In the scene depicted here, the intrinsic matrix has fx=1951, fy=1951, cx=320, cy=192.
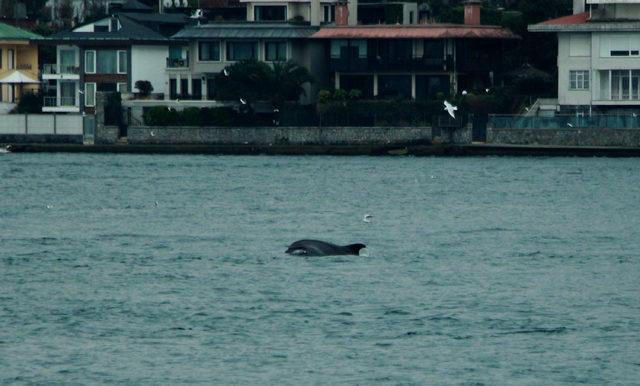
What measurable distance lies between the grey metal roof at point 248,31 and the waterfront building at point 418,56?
1.53 m

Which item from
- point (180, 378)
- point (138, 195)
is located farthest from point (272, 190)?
point (180, 378)

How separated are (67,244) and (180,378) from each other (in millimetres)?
22778

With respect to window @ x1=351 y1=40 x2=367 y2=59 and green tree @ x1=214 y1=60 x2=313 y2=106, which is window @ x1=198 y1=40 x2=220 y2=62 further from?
window @ x1=351 y1=40 x2=367 y2=59

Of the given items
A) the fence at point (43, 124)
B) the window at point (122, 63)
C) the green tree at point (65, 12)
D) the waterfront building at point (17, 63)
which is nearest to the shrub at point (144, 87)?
the window at point (122, 63)

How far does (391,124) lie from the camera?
10775 cm

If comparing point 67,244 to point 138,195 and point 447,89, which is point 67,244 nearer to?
point 138,195

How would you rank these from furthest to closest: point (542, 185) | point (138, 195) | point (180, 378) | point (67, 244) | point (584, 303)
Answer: point (542, 185)
point (138, 195)
point (67, 244)
point (584, 303)
point (180, 378)

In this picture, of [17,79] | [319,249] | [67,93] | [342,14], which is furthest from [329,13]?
[319,249]

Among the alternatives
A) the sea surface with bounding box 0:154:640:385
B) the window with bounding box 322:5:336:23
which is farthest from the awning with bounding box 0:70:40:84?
the sea surface with bounding box 0:154:640:385

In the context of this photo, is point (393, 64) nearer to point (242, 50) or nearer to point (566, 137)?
point (242, 50)

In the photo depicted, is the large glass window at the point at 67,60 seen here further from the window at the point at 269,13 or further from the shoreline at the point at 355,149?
the window at the point at 269,13

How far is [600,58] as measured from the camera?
106812mm

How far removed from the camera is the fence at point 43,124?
114750 millimetres

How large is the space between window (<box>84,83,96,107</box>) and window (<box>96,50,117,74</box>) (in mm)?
1010
